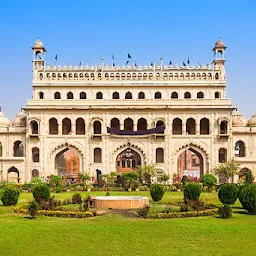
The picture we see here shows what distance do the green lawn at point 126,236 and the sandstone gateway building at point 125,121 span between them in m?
29.4

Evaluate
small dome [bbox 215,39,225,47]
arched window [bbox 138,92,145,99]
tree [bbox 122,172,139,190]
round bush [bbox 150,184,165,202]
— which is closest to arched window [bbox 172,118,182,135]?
arched window [bbox 138,92,145,99]

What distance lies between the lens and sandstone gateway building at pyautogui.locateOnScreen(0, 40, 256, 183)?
50.0m

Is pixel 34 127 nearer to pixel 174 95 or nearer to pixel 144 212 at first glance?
pixel 174 95

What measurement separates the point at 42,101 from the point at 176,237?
123 ft

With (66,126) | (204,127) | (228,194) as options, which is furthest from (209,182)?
(66,126)

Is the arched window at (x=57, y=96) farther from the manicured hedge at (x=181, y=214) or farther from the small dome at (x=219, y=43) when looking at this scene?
the manicured hedge at (x=181, y=214)

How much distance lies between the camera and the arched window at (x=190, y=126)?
52.8 m

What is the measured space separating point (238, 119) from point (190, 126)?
612 centimetres

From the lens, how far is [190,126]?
53.4 meters

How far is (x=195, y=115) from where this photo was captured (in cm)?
5041

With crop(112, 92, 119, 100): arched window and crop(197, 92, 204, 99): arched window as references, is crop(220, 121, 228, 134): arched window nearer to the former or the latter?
crop(197, 92, 204, 99): arched window

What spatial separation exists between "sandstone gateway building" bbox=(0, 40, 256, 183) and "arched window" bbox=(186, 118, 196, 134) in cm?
12

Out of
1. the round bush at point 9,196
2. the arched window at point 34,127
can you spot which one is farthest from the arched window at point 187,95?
the round bush at point 9,196

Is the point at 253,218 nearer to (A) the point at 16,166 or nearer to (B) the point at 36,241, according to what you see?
(B) the point at 36,241
